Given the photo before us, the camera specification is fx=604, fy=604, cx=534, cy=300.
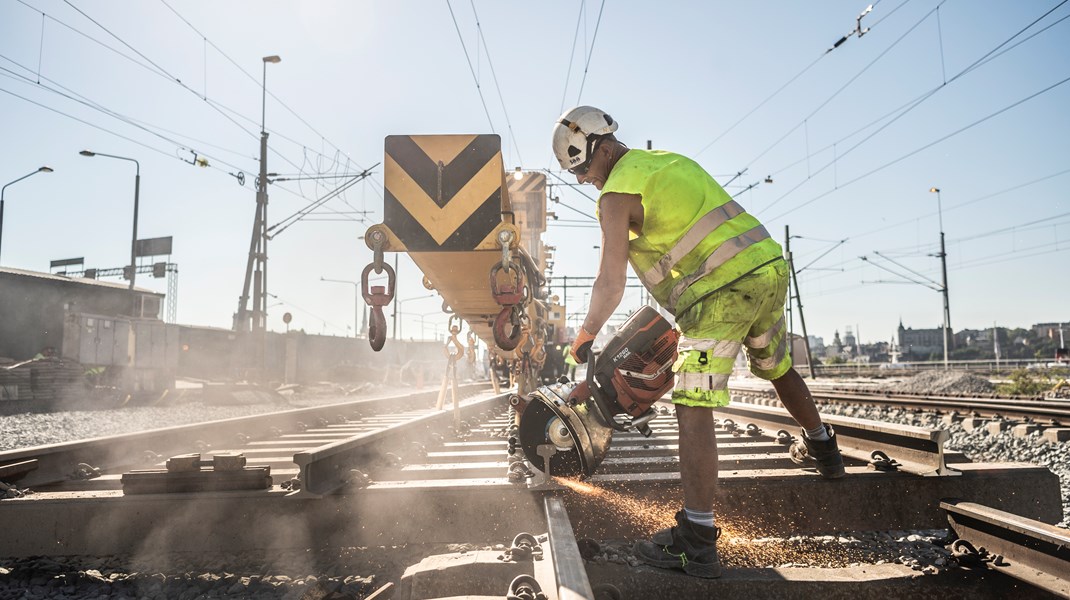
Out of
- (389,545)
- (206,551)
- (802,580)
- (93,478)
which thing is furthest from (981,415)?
(93,478)

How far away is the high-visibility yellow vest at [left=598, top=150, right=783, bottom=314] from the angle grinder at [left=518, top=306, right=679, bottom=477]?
16cm

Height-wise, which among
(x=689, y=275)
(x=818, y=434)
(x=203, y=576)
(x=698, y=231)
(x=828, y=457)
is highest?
(x=698, y=231)

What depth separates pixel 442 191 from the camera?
10.4ft

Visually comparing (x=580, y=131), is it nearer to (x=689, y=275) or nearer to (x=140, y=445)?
(x=689, y=275)

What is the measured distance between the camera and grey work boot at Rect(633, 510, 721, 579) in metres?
2.06

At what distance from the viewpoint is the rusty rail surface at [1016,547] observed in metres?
2.00

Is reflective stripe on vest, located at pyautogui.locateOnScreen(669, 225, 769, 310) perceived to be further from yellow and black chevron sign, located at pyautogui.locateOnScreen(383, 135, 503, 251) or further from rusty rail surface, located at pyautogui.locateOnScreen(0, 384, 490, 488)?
rusty rail surface, located at pyautogui.locateOnScreen(0, 384, 490, 488)

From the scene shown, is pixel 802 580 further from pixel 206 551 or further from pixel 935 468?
pixel 206 551

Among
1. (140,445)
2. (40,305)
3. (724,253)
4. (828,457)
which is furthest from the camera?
(40,305)

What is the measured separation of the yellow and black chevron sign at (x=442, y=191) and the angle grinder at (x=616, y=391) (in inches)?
41.2

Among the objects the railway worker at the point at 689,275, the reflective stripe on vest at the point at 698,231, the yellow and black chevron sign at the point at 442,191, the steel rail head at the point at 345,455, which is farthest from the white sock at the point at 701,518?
the yellow and black chevron sign at the point at 442,191

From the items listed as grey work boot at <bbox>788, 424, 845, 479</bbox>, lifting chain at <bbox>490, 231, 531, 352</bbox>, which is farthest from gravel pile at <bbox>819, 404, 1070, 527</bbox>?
lifting chain at <bbox>490, 231, 531, 352</bbox>

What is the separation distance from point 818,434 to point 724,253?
115 cm

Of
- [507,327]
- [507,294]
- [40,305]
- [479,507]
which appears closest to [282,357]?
[40,305]
